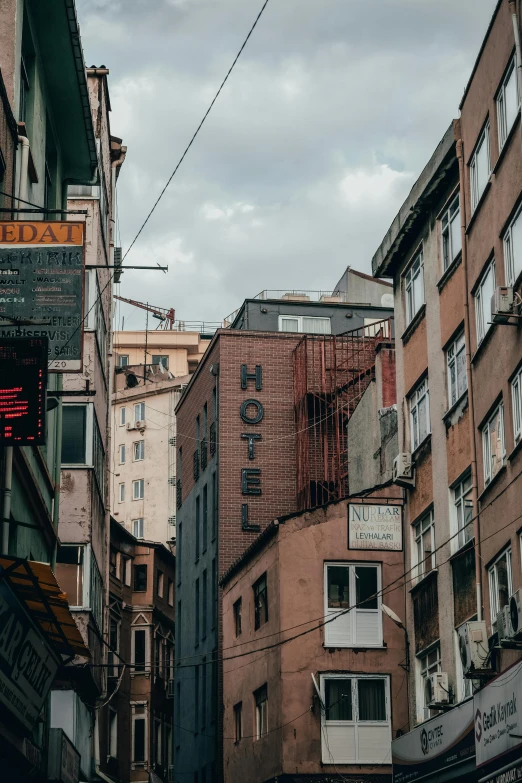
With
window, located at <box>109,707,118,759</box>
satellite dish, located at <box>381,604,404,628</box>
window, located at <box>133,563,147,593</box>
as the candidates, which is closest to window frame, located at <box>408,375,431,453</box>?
satellite dish, located at <box>381,604,404,628</box>

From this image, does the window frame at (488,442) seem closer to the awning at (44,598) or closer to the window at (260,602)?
the awning at (44,598)

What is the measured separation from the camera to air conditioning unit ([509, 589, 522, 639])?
65.2ft

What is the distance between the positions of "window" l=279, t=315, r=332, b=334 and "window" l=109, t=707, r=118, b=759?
20.8 metres

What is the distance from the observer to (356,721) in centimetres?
3228

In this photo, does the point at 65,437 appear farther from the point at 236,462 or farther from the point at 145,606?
the point at 145,606

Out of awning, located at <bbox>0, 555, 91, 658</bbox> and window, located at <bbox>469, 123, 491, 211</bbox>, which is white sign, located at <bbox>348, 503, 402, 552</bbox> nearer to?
window, located at <bbox>469, 123, 491, 211</bbox>

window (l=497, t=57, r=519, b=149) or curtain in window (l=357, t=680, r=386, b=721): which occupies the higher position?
window (l=497, t=57, r=519, b=149)

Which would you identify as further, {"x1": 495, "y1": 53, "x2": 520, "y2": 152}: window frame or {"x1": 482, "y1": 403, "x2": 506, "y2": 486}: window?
{"x1": 482, "y1": 403, "x2": 506, "y2": 486}: window

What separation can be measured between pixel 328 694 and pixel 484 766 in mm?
11056

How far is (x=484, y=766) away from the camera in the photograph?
21844 mm

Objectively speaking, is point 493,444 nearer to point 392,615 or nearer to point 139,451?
point 392,615

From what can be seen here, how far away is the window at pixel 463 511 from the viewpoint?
82.3ft

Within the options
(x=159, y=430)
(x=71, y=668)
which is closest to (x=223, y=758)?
(x=71, y=668)

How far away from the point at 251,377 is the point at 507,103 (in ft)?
86.1
